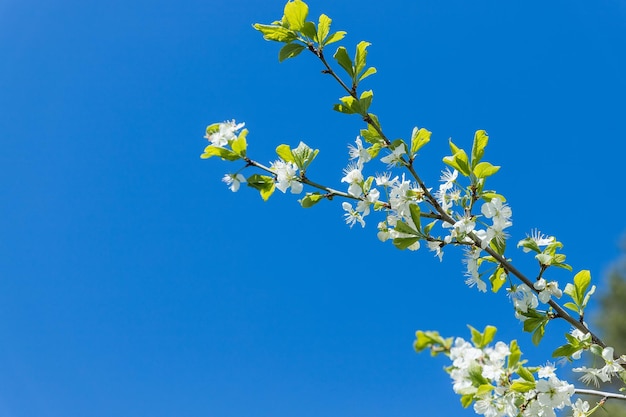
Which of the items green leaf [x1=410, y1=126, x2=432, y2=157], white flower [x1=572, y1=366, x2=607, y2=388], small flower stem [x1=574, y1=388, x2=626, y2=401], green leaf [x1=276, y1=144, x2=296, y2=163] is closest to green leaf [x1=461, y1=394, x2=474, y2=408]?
small flower stem [x1=574, y1=388, x2=626, y2=401]

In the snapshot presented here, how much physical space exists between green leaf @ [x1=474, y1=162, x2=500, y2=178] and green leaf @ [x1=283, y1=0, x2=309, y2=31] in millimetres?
719

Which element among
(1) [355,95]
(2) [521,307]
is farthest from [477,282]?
(1) [355,95]

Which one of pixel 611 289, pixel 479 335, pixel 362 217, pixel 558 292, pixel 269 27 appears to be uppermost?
pixel 611 289

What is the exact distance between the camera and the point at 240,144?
1850 mm

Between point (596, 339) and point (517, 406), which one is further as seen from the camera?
point (596, 339)

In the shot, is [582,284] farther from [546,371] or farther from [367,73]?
[367,73]

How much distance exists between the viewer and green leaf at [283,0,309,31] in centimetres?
186

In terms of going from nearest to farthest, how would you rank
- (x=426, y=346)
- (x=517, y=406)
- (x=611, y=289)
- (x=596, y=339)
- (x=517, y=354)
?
(x=426, y=346) → (x=517, y=354) → (x=517, y=406) → (x=596, y=339) → (x=611, y=289)

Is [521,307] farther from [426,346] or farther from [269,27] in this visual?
[269,27]

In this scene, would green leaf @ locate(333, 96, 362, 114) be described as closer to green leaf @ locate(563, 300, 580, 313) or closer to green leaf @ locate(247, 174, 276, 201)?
green leaf @ locate(247, 174, 276, 201)

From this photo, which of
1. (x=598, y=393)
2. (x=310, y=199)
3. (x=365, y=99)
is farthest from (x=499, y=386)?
(x=365, y=99)

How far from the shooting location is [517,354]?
1443 millimetres

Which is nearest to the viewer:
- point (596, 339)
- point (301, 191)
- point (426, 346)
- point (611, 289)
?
point (426, 346)

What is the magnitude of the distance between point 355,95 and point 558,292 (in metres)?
0.85
